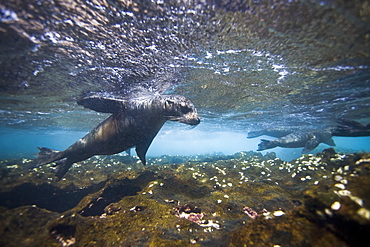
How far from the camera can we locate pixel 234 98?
13219mm

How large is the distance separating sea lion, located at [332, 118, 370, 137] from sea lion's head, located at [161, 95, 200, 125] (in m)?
6.80

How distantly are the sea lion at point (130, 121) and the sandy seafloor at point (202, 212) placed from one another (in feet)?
5.00

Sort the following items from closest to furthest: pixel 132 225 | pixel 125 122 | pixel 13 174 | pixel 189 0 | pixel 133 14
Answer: pixel 132 225 < pixel 189 0 < pixel 133 14 < pixel 125 122 < pixel 13 174

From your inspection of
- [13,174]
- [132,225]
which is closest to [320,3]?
[132,225]

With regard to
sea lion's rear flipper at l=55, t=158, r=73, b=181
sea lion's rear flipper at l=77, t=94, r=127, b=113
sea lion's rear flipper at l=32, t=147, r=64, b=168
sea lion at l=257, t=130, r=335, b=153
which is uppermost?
sea lion's rear flipper at l=77, t=94, r=127, b=113

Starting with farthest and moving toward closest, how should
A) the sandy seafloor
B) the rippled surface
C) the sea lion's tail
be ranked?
the sea lion's tail < the rippled surface < the sandy seafloor

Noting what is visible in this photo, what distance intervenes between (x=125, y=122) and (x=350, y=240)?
6.26 m

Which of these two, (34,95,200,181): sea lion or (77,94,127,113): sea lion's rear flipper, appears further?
(77,94,127,113): sea lion's rear flipper

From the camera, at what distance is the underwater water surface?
279 centimetres

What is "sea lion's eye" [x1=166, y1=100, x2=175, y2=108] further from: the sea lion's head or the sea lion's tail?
the sea lion's tail

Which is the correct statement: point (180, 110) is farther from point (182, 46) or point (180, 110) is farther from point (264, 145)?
point (264, 145)

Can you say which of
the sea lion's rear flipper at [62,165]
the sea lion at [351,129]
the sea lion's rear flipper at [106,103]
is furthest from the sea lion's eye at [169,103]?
the sea lion at [351,129]

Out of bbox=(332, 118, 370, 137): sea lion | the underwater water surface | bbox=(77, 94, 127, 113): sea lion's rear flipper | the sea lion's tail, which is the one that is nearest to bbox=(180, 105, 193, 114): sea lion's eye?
the underwater water surface

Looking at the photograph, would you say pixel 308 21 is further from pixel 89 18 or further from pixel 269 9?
pixel 89 18
